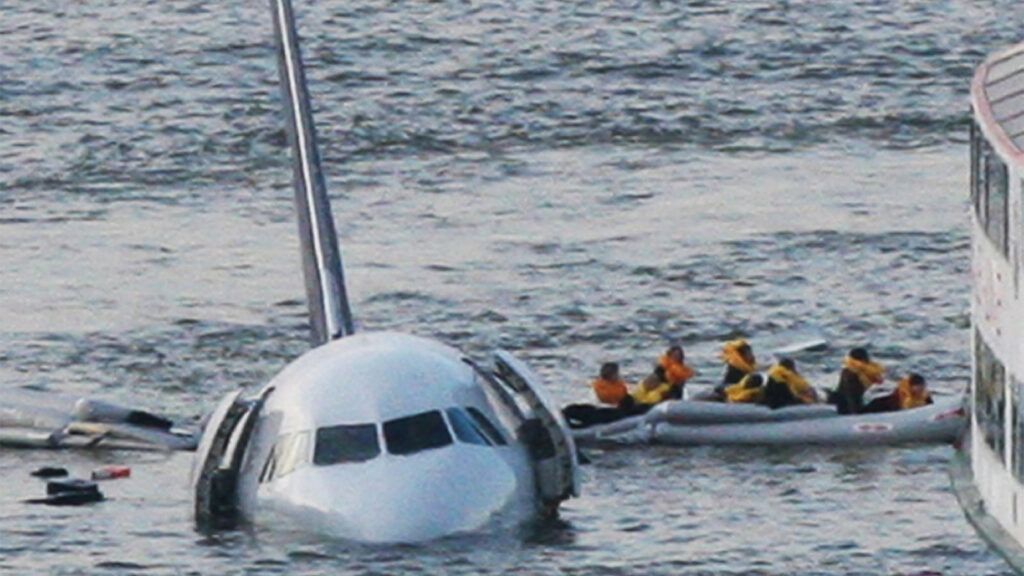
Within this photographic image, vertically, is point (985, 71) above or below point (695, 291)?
above

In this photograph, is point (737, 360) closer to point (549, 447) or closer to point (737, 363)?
point (737, 363)

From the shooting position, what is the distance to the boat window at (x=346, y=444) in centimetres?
6297

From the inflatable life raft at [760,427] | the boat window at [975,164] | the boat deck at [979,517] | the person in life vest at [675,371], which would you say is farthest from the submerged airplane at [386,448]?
the boat window at [975,164]

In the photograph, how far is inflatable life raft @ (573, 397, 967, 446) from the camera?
73.0 metres

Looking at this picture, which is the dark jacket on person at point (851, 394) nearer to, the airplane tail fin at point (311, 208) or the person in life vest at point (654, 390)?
the person in life vest at point (654, 390)

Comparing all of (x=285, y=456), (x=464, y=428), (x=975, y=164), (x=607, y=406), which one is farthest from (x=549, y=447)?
(x=975, y=164)

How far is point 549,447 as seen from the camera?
6562 centimetres

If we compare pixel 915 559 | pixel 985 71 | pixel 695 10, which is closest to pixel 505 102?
pixel 695 10

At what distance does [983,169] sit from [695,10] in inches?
2685

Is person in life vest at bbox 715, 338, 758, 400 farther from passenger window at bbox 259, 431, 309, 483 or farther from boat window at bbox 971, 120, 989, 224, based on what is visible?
boat window at bbox 971, 120, 989, 224

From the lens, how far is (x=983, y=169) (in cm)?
5088

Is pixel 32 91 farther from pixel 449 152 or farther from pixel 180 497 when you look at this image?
pixel 180 497

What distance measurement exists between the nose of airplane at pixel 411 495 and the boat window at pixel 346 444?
0.15m

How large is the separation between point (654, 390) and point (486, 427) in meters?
11.9
